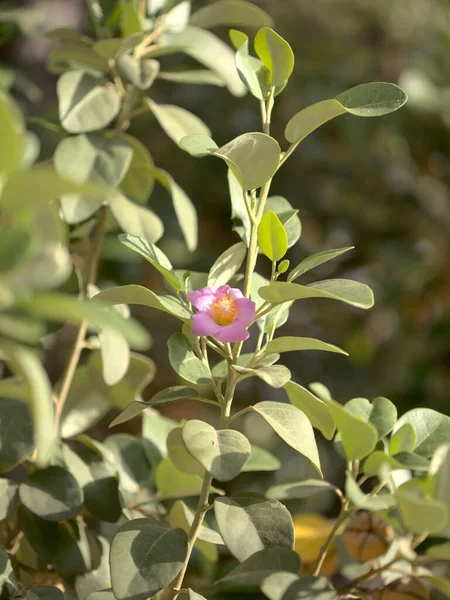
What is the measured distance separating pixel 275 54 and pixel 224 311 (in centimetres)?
18

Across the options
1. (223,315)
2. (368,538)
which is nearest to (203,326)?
(223,315)

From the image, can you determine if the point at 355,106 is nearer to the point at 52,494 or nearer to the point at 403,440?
the point at 403,440

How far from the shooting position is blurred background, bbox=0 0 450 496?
1.43m

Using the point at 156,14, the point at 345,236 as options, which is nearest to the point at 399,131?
the point at 345,236

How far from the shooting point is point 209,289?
49cm

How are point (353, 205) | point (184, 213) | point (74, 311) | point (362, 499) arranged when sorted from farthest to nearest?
point (353, 205) → point (184, 213) → point (362, 499) → point (74, 311)

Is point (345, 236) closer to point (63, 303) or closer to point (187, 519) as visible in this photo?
point (187, 519)

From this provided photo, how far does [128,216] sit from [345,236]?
975 mm

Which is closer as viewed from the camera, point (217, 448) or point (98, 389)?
point (217, 448)

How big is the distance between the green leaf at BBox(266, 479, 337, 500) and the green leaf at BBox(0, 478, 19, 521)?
19 cm

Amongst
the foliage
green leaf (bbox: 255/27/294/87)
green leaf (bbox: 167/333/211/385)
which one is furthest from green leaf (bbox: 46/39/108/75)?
green leaf (bbox: 167/333/211/385)

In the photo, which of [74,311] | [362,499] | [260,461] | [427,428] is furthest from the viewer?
[260,461]

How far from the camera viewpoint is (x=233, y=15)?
734 millimetres

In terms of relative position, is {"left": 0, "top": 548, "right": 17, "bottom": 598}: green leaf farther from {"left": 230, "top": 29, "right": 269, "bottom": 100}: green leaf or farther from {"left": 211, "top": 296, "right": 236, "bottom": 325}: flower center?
{"left": 230, "top": 29, "right": 269, "bottom": 100}: green leaf
